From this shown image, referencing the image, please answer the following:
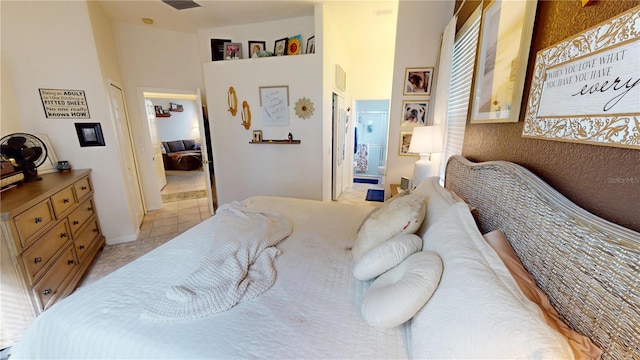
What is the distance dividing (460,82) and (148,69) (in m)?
4.06

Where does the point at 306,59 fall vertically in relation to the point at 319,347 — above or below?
above

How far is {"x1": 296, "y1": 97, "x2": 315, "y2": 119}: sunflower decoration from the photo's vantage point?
3.20 m

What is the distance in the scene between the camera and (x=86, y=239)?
7.69 ft

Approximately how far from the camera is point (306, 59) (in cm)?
305

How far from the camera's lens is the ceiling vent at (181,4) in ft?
8.94

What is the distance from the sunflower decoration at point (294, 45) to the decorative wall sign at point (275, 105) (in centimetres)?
47

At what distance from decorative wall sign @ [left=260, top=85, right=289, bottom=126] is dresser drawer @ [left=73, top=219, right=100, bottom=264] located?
2.23m

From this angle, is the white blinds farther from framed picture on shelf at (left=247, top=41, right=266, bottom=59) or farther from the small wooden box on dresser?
the small wooden box on dresser

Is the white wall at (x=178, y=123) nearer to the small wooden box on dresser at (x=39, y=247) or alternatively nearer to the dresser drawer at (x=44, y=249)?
the small wooden box on dresser at (x=39, y=247)

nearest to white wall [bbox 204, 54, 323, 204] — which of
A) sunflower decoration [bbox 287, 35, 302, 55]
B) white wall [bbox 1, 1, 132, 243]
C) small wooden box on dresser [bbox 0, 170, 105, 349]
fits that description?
sunflower decoration [bbox 287, 35, 302, 55]

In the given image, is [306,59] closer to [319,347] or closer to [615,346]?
[319,347]

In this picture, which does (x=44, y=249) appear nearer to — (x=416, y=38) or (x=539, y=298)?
(x=539, y=298)

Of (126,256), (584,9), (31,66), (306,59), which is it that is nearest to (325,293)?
(584,9)

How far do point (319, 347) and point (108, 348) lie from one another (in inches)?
29.9
